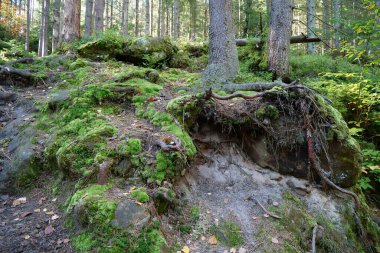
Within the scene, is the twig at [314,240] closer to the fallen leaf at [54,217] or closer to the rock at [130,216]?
the rock at [130,216]

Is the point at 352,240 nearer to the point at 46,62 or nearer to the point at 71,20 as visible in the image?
the point at 46,62

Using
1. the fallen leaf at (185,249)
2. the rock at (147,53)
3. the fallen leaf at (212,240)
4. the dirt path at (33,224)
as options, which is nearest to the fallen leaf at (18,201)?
the dirt path at (33,224)

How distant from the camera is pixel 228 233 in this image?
375cm

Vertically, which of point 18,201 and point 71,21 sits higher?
point 71,21

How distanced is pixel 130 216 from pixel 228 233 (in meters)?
1.49

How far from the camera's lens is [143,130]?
→ 4.54m

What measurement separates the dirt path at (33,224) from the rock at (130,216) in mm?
643

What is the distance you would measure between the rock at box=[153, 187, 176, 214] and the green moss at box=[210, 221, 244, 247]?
780 mm

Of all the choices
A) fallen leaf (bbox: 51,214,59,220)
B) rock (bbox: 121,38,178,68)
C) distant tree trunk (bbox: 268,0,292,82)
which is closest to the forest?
fallen leaf (bbox: 51,214,59,220)

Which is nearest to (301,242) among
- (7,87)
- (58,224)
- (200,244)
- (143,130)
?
(200,244)

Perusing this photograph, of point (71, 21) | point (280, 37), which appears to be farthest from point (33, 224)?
point (71, 21)

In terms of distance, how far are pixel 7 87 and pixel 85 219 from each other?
5.97 metres

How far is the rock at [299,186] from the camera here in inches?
186

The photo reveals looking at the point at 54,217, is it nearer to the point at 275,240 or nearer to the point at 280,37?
the point at 275,240
